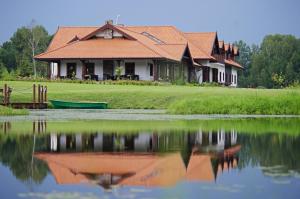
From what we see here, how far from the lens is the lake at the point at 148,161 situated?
35.6ft

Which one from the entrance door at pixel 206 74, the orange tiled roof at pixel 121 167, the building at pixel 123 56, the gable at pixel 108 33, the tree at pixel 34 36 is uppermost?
the tree at pixel 34 36

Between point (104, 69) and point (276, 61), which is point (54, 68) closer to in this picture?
point (104, 69)


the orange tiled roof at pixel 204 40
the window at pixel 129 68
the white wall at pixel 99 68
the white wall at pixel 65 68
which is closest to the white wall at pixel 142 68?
the window at pixel 129 68

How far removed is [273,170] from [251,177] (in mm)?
912

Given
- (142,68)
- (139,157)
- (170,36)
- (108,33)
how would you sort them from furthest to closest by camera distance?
(170,36) < (108,33) < (142,68) < (139,157)

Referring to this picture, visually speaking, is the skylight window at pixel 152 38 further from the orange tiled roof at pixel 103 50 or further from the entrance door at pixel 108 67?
the entrance door at pixel 108 67

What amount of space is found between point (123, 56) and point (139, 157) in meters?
41.4

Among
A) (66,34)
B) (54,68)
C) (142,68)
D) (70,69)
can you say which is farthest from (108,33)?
(66,34)

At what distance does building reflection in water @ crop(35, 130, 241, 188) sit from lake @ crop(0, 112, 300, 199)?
17mm

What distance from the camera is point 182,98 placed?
4172cm

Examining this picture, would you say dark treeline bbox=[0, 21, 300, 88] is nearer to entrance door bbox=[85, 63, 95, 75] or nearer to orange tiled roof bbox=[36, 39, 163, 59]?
orange tiled roof bbox=[36, 39, 163, 59]

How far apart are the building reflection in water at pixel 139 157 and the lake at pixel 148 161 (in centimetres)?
2

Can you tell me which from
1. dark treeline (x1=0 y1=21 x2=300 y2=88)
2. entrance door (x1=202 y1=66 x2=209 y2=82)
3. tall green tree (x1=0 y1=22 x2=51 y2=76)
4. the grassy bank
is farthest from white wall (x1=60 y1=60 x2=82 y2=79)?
tall green tree (x1=0 y1=22 x2=51 y2=76)

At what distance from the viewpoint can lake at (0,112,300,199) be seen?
10.9m
